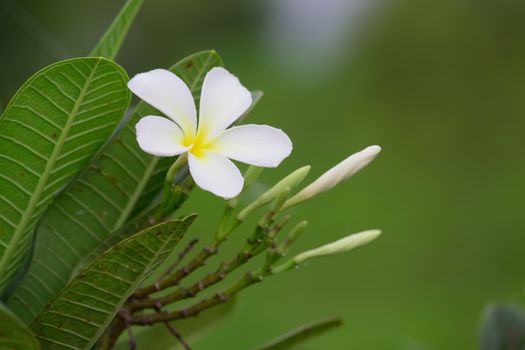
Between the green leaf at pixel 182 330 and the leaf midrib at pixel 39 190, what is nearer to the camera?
the leaf midrib at pixel 39 190

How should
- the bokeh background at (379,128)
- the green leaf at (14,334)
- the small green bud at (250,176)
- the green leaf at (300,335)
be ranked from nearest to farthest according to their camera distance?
the green leaf at (14,334) < the small green bud at (250,176) < the green leaf at (300,335) < the bokeh background at (379,128)

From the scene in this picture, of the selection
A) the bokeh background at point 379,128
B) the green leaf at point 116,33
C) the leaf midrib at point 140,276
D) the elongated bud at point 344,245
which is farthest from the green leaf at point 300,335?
the bokeh background at point 379,128

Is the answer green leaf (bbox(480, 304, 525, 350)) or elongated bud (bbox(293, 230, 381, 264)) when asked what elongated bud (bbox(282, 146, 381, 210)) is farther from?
green leaf (bbox(480, 304, 525, 350))

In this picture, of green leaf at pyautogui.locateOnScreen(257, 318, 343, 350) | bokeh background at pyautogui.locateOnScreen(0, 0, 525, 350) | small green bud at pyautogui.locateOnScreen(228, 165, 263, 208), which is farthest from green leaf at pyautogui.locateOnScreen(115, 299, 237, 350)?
bokeh background at pyautogui.locateOnScreen(0, 0, 525, 350)

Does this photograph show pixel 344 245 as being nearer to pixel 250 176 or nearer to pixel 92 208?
pixel 250 176

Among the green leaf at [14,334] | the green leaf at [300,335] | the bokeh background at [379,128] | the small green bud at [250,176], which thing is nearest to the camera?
the green leaf at [14,334]

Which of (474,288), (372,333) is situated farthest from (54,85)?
(474,288)

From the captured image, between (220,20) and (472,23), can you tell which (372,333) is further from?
(220,20)

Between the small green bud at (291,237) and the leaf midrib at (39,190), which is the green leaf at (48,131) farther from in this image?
the small green bud at (291,237)
